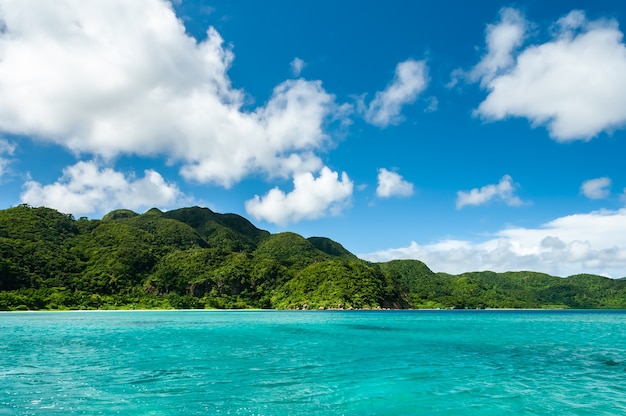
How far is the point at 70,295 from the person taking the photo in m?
177

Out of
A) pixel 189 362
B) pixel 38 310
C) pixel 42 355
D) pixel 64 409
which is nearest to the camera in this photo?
pixel 64 409

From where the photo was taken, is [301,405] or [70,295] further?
[70,295]

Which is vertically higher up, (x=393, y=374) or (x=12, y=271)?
(x=12, y=271)

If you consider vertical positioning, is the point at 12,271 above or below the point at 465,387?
above

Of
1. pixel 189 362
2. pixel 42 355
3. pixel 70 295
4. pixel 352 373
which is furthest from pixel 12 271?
pixel 352 373

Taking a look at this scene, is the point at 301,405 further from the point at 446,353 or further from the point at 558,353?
the point at 558,353

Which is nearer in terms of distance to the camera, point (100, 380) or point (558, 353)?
point (100, 380)

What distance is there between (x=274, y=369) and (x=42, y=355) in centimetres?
2148

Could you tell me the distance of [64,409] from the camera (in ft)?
57.8

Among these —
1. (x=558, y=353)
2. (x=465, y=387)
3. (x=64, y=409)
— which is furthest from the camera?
(x=558, y=353)

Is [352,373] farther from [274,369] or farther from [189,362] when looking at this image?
[189,362]

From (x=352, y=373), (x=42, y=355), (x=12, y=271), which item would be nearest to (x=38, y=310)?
(x=12, y=271)

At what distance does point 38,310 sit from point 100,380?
16499 cm

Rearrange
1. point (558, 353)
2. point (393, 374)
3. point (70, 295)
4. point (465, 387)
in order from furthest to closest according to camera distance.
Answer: point (70, 295) → point (558, 353) → point (393, 374) → point (465, 387)
